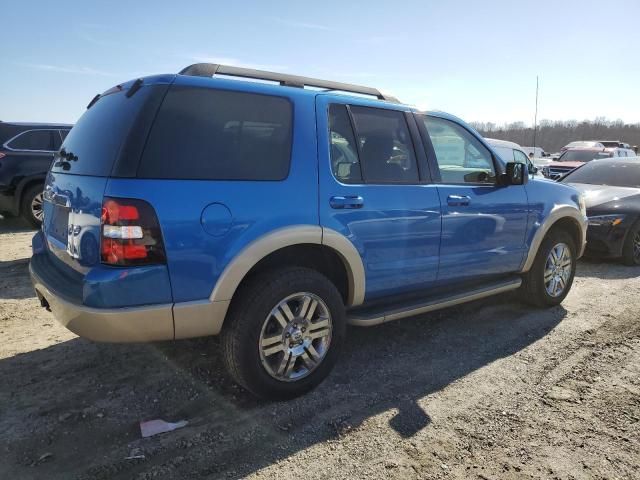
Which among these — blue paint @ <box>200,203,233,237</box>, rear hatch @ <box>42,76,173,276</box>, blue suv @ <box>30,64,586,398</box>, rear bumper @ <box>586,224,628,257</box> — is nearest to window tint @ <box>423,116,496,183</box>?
blue suv @ <box>30,64,586,398</box>

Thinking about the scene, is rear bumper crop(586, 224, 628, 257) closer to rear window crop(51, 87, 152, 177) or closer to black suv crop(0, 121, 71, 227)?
rear window crop(51, 87, 152, 177)

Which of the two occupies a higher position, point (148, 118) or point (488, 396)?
point (148, 118)

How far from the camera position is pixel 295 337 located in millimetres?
3090

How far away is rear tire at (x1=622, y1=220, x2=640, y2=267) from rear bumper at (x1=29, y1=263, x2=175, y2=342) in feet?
22.4

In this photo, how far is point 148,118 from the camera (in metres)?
2.60

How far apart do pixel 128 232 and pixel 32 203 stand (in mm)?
7293

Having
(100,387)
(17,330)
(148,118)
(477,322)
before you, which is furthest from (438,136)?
(17,330)

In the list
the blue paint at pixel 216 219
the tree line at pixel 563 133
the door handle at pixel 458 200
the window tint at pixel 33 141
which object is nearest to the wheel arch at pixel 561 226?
the door handle at pixel 458 200

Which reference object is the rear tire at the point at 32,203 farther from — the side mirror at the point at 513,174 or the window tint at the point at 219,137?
the side mirror at the point at 513,174

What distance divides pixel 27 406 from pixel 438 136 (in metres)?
3.46

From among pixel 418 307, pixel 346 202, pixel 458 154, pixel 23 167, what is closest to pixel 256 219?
pixel 346 202

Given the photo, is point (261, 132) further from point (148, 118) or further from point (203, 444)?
point (203, 444)

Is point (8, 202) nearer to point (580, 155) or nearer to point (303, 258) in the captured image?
point (303, 258)

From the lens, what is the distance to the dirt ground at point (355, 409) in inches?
98.9
